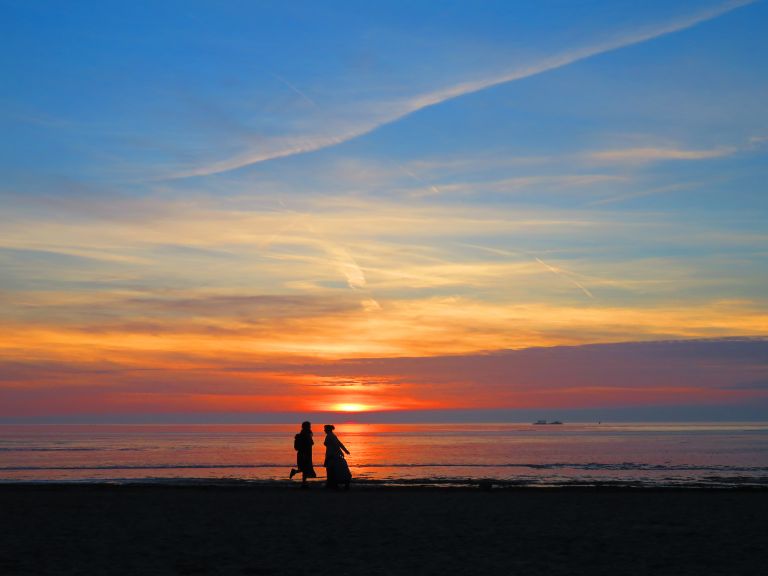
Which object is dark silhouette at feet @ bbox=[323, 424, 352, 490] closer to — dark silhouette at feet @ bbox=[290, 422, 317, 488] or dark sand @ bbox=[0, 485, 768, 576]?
dark sand @ bbox=[0, 485, 768, 576]

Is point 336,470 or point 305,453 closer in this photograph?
point 336,470

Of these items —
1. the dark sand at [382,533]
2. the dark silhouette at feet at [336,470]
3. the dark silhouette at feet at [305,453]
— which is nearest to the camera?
the dark sand at [382,533]

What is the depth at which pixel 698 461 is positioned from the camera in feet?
179

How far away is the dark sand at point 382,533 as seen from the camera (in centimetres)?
1180

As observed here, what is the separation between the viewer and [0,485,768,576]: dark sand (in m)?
11.8

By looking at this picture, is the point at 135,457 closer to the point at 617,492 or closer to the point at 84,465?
the point at 84,465

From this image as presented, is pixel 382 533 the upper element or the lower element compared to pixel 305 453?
lower

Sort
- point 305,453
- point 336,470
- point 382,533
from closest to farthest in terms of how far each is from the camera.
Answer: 1. point 382,533
2. point 336,470
3. point 305,453

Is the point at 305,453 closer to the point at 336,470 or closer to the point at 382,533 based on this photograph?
the point at 336,470

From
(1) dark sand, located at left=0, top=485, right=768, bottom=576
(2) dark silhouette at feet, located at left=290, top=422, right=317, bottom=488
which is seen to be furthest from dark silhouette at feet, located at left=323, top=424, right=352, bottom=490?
(2) dark silhouette at feet, located at left=290, top=422, right=317, bottom=488

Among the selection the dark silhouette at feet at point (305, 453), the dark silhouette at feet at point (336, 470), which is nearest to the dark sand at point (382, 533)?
the dark silhouette at feet at point (336, 470)

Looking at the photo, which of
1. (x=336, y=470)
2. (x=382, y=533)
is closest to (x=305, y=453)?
Answer: (x=336, y=470)

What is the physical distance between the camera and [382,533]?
1522 cm

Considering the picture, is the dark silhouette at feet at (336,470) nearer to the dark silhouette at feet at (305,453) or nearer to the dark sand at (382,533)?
the dark sand at (382,533)
